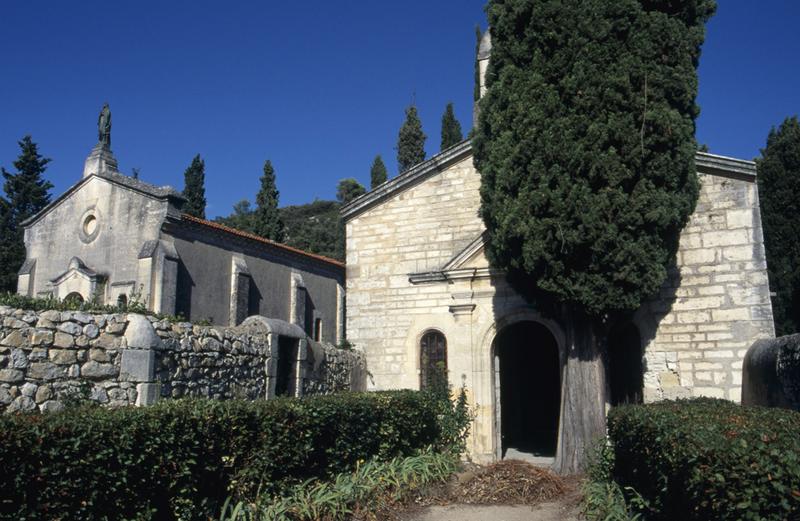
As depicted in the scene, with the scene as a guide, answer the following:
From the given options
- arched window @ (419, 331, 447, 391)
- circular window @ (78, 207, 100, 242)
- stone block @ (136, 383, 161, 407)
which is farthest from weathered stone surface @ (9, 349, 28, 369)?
circular window @ (78, 207, 100, 242)

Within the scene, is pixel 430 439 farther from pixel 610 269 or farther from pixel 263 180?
pixel 263 180

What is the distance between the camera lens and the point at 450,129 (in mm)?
37312

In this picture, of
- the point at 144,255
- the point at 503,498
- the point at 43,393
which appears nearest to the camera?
the point at 43,393

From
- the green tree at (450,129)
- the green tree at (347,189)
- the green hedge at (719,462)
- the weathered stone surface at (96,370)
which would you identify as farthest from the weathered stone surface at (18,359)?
the green tree at (347,189)

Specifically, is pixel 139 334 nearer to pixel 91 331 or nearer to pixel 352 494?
pixel 91 331

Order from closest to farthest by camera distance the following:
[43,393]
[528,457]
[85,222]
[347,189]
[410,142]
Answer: [43,393] < [528,457] < [85,222] < [410,142] < [347,189]

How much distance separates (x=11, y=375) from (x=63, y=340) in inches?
27.5

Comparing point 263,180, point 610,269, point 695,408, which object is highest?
point 263,180

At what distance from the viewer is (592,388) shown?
10.3 metres

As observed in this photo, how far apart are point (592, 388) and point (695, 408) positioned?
11.3ft

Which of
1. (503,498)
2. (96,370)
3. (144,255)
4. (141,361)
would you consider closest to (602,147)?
(503,498)

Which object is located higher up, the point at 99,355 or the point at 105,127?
the point at 105,127

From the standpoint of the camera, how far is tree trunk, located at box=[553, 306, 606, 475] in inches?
402

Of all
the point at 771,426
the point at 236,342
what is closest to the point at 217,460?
the point at 236,342
